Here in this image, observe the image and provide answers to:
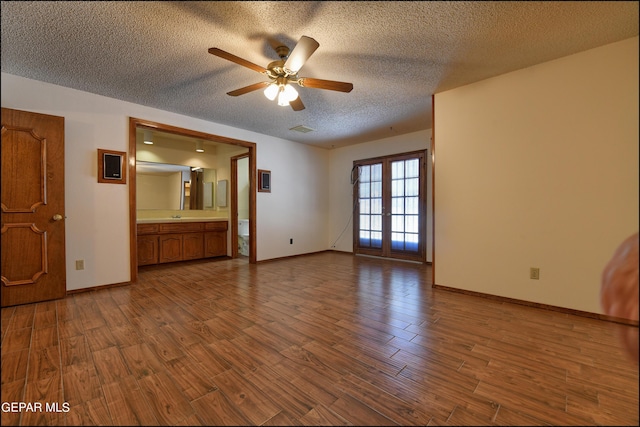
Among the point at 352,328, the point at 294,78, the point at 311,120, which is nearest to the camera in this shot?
the point at 352,328

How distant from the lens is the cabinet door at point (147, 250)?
4.39 meters

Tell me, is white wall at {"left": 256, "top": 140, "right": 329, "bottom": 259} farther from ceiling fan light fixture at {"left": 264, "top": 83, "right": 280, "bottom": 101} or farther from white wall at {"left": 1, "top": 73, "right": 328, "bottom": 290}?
ceiling fan light fixture at {"left": 264, "top": 83, "right": 280, "bottom": 101}

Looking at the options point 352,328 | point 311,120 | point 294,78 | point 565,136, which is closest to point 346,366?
point 352,328

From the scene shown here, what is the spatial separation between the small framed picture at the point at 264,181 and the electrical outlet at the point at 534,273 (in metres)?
3.99

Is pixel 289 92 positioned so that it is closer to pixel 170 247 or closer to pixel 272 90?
pixel 272 90

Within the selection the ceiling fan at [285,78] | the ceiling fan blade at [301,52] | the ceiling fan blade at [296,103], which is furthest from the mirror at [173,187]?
the ceiling fan blade at [301,52]

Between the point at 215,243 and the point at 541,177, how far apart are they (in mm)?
5137

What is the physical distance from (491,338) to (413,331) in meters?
0.55

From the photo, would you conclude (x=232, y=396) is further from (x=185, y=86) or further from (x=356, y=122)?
(x=356, y=122)

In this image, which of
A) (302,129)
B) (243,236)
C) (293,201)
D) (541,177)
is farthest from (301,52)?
(243,236)

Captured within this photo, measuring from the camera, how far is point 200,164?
18.7 ft

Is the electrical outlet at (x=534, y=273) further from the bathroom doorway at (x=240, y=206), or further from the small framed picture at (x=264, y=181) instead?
the bathroom doorway at (x=240, y=206)

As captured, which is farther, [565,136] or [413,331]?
[413,331]

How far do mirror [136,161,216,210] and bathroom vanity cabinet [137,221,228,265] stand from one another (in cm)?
80
